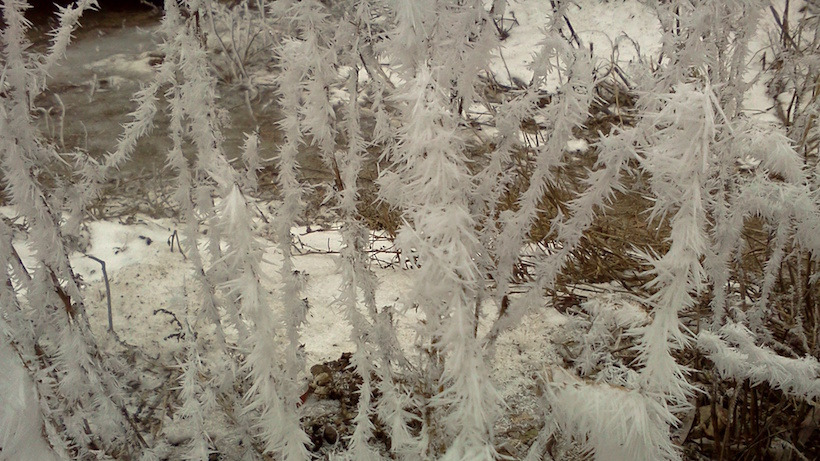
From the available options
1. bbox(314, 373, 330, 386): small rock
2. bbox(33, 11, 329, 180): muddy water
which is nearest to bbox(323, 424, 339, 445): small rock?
bbox(314, 373, 330, 386): small rock

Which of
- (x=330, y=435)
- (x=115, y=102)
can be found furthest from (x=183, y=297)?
(x=115, y=102)

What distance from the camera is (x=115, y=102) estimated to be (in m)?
4.06

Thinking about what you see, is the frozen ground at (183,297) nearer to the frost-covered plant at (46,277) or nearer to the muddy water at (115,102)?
the frost-covered plant at (46,277)

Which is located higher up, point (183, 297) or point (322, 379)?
point (183, 297)

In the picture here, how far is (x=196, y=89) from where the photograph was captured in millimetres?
958

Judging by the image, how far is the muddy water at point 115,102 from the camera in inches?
139

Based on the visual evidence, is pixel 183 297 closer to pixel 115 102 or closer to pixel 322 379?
pixel 322 379

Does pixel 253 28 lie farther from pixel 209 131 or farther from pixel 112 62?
pixel 209 131

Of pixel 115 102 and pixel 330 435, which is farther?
pixel 115 102

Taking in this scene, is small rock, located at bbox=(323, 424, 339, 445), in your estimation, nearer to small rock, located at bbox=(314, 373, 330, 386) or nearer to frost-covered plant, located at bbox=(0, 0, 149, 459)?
small rock, located at bbox=(314, 373, 330, 386)

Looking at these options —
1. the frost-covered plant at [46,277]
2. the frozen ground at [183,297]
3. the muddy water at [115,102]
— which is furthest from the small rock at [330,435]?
the muddy water at [115,102]

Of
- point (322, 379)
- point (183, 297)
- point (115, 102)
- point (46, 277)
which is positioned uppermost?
point (46, 277)

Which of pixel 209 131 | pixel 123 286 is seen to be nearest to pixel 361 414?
pixel 209 131

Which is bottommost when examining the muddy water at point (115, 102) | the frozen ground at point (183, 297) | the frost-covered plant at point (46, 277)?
the muddy water at point (115, 102)
